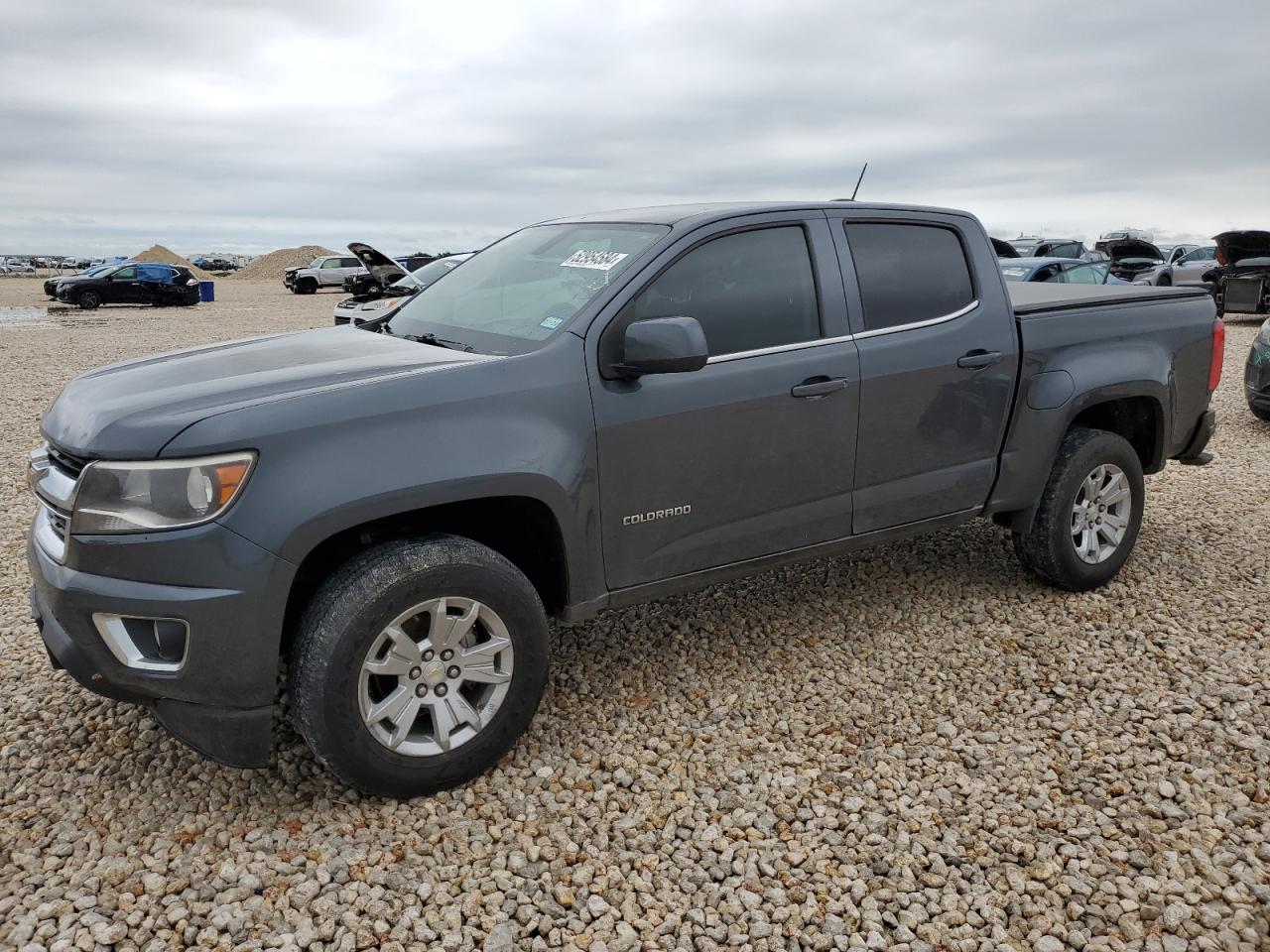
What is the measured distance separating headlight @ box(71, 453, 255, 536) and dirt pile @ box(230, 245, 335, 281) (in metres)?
58.4

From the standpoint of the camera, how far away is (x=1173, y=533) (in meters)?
5.68

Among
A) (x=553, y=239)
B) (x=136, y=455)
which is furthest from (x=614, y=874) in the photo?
(x=553, y=239)

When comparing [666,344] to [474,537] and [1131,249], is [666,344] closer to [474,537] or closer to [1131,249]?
[474,537]

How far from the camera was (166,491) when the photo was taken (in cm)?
269

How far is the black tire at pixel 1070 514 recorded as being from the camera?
4.51m

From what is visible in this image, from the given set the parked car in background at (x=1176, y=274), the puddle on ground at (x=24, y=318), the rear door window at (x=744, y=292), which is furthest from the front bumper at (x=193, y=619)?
the puddle on ground at (x=24, y=318)

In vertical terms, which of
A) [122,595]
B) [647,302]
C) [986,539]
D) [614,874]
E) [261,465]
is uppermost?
[647,302]

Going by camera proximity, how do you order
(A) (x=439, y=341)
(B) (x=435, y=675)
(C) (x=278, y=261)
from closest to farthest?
(B) (x=435, y=675), (A) (x=439, y=341), (C) (x=278, y=261)

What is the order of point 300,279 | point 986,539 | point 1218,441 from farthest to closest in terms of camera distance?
point 300,279
point 1218,441
point 986,539

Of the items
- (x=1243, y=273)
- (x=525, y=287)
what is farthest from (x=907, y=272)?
(x=1243, y=273)

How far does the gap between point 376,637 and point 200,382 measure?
3.36 feet

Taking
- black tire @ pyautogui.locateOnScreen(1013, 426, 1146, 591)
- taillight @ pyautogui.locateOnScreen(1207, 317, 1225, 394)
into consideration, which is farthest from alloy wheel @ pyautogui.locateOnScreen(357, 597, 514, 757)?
taillight @ pyautogui.locateOnScreen(1207, 317, 1225, 394)

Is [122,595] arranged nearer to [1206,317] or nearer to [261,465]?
[261,465]

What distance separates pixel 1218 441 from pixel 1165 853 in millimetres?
6557
